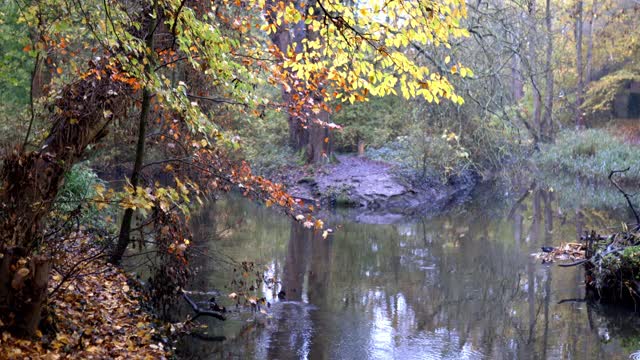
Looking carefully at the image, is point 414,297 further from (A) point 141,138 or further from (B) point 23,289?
(B) point 23,289

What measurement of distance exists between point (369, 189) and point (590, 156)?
33.8 feet

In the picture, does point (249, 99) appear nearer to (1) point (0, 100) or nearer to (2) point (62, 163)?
(2) point (62, 163)

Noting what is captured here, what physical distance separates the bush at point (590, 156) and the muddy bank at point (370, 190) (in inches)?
189

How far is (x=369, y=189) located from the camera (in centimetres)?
2164

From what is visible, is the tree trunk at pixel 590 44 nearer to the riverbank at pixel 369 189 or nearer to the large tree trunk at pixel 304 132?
the riverbank at pixel 369 189

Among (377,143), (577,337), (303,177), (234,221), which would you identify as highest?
(377,143)

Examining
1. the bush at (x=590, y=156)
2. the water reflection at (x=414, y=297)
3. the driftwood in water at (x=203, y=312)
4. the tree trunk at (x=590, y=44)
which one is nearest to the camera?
the water reflection at (x=414, y=297)

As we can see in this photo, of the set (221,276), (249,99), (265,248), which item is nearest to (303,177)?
(265,248)

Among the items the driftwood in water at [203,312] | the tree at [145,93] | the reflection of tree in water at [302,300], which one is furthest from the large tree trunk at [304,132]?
the tree at [145,93]

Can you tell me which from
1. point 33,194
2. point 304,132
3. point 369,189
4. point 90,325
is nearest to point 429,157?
point 369,189

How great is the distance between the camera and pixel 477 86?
61.4 ft

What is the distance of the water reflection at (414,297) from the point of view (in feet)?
25.1

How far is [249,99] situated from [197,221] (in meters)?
8.72

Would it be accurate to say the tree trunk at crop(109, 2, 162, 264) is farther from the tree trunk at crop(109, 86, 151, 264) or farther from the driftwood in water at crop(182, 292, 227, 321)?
the driftwood in water at crop(182, 292, 227, 321)
